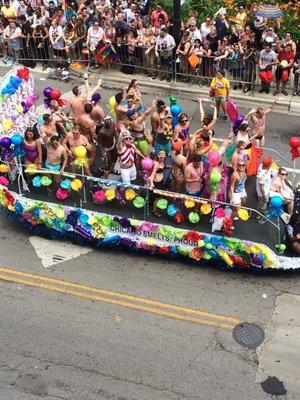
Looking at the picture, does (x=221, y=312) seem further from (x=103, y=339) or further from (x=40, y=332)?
(x=40, y=332)

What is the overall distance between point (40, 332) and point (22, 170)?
10.0 ft

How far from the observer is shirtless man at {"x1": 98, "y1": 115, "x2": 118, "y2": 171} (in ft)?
35.9

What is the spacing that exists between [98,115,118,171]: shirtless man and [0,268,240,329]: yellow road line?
2530 mm

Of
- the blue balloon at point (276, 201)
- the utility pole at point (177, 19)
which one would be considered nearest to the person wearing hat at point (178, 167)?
the blue balloon at point (276, 201)

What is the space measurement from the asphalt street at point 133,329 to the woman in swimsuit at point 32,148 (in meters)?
1.42

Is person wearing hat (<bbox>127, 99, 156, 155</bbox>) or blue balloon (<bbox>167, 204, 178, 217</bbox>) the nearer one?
blue balloon (<bbox>167, 204, 178, 217</bbox>)

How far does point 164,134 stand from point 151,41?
577 centimetres

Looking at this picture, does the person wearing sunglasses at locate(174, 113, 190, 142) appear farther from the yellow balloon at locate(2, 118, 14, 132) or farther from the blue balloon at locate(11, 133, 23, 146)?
the yellow balloon at locate(2, 118, 14, 132)

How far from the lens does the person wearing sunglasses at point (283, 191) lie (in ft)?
32.7

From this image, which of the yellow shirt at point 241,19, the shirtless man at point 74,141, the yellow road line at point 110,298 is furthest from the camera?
the yellow shirt at point 241,19

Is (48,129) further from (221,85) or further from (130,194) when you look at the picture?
(221,85)

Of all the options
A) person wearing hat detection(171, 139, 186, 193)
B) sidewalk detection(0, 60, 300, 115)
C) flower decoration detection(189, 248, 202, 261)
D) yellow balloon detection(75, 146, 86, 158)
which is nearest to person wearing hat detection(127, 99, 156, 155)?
person wearing hat detection(171, 139, 186, 193)

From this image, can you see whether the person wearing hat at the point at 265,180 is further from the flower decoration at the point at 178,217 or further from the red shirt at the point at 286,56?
the red shirt at the point at 286,56

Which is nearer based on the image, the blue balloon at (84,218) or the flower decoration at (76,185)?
the blue balloon at (84,218)
